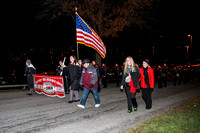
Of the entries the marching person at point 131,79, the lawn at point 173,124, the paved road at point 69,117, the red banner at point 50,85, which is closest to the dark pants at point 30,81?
the red banner at point 50,85

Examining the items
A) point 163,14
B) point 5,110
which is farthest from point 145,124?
point 163,14

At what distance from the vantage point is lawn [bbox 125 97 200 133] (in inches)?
189

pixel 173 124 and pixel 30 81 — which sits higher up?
pixel 30 81

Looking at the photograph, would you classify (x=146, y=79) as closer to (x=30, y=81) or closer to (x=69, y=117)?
(x=69, y=117)

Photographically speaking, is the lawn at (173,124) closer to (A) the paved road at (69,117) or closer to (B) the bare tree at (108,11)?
(A) the paved road at (69,117)

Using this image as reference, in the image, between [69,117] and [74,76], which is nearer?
[69,117]

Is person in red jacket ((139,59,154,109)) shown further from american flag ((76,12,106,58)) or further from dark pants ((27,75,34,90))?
dark pants ((27,75,34,90))

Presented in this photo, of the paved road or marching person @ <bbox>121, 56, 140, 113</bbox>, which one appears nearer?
the paved road

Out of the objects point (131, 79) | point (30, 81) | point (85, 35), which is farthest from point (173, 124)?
point (30, 81)

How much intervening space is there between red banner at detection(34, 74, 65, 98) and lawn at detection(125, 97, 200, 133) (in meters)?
4.93

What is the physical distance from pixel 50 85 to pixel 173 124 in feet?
20.9

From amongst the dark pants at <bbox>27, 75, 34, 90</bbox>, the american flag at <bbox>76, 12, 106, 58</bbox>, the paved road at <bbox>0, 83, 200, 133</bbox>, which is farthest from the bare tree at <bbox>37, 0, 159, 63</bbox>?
the paved road at <bbox>0, 83, 200, 133</bbox>

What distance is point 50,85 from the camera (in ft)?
31.1

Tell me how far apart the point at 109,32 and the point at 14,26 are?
488 inches
